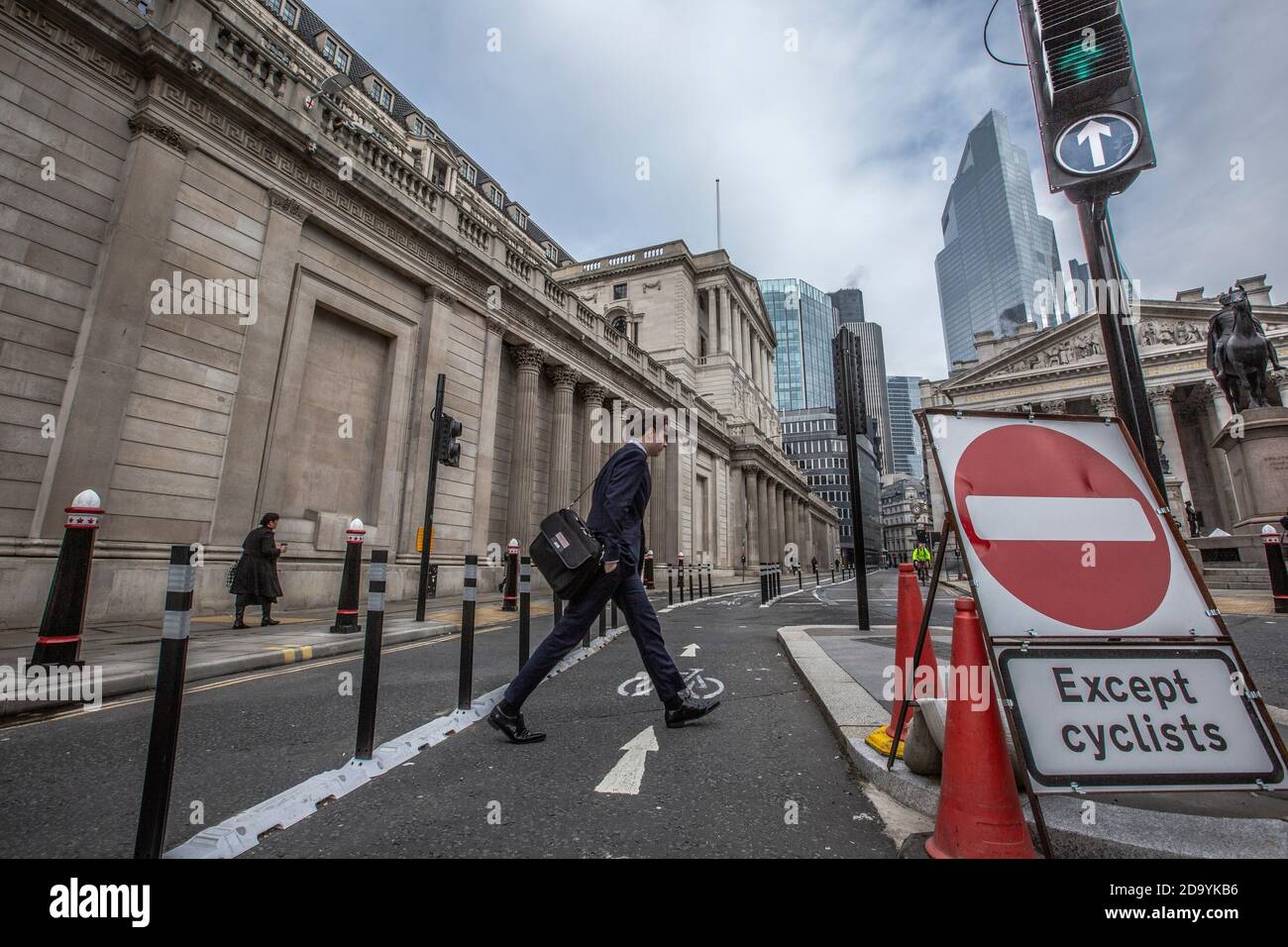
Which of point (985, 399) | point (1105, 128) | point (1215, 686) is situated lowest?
point (1215, 686)

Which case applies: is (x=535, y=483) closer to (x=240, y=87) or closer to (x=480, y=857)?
(x=240, y=87)

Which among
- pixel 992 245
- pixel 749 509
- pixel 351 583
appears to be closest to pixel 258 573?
pixel 351 583

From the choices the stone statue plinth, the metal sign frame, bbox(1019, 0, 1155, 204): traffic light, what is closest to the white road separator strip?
the metal sign frame

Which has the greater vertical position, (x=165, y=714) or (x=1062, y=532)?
(x=1062, y=532)

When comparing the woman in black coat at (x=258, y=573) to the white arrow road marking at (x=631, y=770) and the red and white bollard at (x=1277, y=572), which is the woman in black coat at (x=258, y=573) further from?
the red and white bollard at (x=1277, y=572)

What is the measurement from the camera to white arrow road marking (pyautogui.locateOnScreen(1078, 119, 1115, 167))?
123 inches

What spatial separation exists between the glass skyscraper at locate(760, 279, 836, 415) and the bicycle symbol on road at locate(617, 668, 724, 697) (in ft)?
444

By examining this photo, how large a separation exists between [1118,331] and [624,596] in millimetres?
3307

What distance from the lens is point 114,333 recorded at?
8508mm

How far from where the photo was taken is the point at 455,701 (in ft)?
14.7

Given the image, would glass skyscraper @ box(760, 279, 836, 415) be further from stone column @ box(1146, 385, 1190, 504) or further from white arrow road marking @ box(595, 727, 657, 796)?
white arrow road marking @ box(595, 727, 657, 796)

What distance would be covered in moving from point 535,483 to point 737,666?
48.0 feet

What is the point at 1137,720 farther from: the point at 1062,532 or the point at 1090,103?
the point at 1090,103

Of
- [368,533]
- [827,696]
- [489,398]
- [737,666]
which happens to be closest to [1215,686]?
[827,696]
